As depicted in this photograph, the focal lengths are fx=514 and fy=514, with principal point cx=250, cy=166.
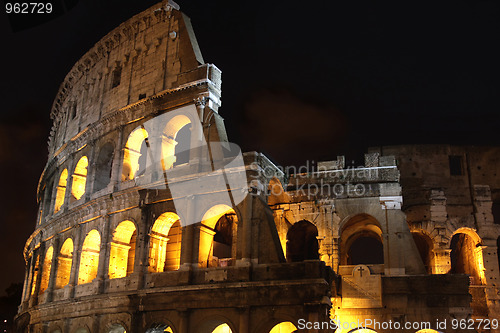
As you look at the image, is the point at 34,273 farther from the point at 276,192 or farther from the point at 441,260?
the point at 441,260

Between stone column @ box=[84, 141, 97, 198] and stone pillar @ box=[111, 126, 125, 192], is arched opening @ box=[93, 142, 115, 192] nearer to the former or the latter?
stone column @ box=[84, 141, 97, 198]

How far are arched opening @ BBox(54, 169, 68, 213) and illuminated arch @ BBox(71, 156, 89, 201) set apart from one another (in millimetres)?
1349

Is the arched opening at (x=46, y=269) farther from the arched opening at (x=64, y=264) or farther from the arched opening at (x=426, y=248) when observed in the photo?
the arched opening at (x=426, y=248)

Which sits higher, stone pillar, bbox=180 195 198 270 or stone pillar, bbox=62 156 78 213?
stone pillar, bbox=62 156 78 213

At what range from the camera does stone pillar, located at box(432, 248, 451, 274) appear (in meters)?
20.2

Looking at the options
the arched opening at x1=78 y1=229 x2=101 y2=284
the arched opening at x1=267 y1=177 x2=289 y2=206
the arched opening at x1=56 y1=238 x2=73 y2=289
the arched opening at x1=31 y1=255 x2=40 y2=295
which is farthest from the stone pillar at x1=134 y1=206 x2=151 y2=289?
the arched opening at x1=31 y1=255 x2=40 y2=295

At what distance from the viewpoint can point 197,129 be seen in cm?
1844

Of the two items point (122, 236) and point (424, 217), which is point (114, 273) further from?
point (424, 217)

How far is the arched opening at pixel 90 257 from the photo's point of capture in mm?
19688

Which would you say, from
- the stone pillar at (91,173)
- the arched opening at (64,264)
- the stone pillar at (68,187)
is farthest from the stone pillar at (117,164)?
the arched opening at (64,264)

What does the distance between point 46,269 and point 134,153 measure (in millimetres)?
7163

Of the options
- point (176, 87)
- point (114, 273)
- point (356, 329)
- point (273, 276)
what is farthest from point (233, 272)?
point (176, 87)

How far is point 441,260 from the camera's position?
20.4 metres

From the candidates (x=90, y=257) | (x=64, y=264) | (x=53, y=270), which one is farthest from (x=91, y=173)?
(x=53, y=270)
